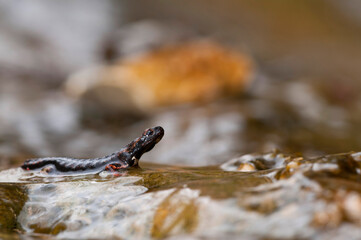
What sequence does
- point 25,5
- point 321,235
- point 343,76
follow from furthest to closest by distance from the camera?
1. point 25,5
2. point 343,76
3. point 321,235

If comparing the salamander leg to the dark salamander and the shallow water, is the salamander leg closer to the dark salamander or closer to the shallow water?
the dark salamander

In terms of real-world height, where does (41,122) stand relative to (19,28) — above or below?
below

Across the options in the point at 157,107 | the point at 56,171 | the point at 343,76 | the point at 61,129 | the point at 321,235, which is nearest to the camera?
the point at 321,235

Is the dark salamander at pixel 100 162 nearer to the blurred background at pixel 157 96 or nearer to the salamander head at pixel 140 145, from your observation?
the salamander head at pixel 140 145

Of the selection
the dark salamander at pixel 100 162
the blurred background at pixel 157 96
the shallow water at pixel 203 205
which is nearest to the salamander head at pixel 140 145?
the dark salamander at pixel 100 162

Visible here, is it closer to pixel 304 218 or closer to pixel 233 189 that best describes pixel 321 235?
pixel 304 218

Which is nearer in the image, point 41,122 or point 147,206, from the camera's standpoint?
point 147,206

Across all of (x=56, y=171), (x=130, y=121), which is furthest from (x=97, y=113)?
(x=56, y=171)
